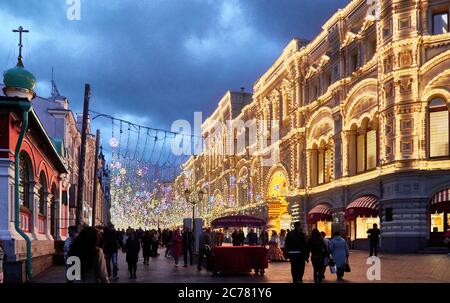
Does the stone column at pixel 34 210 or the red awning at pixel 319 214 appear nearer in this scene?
the stone column at pixel 34 210

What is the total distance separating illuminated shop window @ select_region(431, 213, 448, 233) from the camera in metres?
35.9

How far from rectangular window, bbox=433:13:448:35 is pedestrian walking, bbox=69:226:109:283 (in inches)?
1238

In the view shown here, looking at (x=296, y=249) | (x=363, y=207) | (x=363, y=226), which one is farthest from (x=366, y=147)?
(x=296, y=249)

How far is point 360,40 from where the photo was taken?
41812mm

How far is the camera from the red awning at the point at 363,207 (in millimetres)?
38991

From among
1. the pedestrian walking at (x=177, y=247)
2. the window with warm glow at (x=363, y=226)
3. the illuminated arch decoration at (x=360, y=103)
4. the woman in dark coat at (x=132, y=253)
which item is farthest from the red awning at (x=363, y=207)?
the woman in dark coat at (x=132, y=253)

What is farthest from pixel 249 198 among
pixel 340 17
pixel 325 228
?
pixel 340 17

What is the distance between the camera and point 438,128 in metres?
36.0

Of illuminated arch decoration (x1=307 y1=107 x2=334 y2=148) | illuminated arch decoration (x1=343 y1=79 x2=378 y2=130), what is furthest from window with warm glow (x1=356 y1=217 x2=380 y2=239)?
illuminated arch decoration (x1=307 y1=107 x2=334 y2=148)

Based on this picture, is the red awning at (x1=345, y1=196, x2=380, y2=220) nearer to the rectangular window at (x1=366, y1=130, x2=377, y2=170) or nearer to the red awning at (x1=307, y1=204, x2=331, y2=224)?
the rectangular window at (x1=366, y1=130, x2=377, y2=170)

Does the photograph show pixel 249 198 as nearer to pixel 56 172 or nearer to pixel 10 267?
pixel 56 172

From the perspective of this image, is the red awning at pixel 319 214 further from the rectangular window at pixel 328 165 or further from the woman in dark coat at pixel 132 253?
the woman in dark coat at pixel 132 253

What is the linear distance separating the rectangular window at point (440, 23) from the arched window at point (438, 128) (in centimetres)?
385

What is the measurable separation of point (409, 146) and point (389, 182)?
2.41 m
